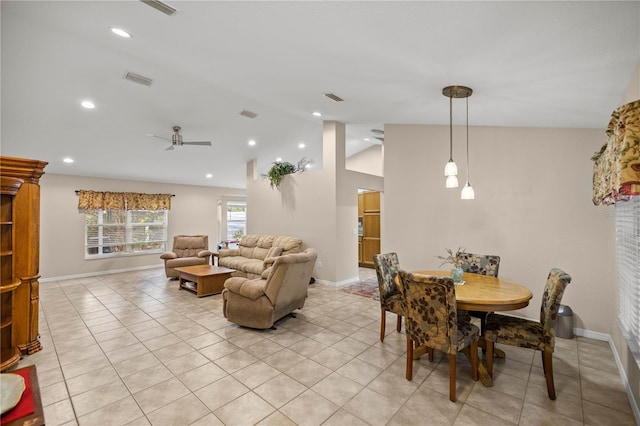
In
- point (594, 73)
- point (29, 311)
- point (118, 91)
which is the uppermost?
point (118, 91)

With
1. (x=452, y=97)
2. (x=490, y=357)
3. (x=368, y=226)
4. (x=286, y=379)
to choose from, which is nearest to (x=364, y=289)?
(x=368, y=226)

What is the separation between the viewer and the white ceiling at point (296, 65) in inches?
75.9

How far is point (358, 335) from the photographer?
11.3ft

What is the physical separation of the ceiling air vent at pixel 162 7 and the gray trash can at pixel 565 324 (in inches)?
195

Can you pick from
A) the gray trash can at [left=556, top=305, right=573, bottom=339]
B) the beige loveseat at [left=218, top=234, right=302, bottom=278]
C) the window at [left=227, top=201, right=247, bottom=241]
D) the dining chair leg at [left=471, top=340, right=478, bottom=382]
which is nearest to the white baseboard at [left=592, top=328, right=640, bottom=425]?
the gray trash can at [left=556, top=305, right=573, bottom=339]

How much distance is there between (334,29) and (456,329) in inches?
100

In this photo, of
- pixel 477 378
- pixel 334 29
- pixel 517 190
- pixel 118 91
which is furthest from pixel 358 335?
pixel 118 91

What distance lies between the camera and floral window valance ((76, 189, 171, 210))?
6816 millimetres

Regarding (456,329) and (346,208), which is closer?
(456,329)

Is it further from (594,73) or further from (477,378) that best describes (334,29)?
(477,378)

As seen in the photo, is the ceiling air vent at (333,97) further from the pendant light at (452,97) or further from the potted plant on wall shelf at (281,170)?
the potted plant on wall shelf at (281,170)

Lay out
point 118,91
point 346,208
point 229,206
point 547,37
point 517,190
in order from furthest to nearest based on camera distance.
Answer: point 229,206
point 346,208
point 118,91
point 517,190
point 547,37

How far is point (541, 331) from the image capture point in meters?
2.33

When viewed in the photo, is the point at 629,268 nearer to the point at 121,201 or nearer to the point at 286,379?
the point at 286,379
